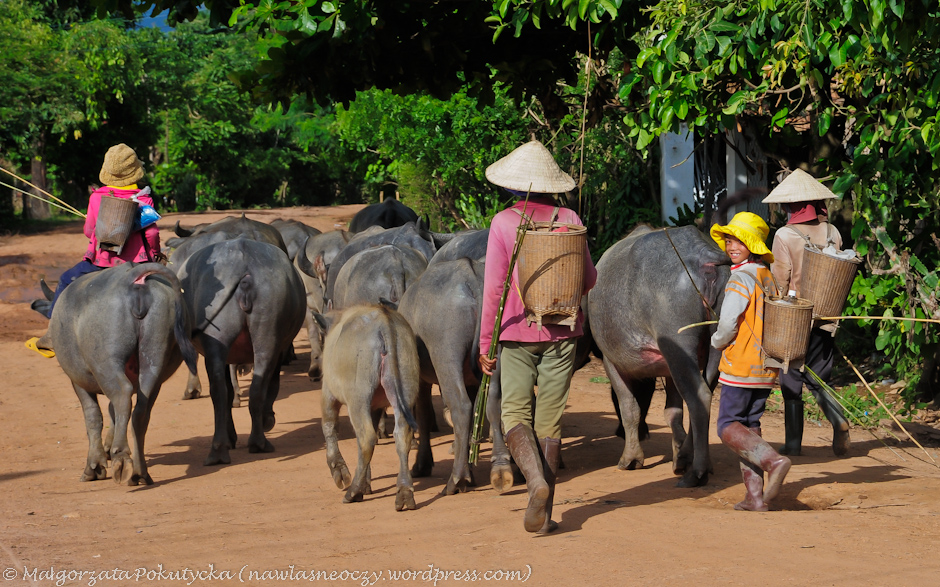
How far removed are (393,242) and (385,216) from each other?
3.02 metres

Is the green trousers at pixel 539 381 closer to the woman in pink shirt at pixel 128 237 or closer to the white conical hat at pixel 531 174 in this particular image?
the white conical hat at pixel 531 174

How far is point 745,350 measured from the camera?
593 cm

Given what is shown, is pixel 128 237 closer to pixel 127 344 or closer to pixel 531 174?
pixel 127 344

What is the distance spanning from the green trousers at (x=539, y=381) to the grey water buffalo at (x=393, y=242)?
11.5 feet

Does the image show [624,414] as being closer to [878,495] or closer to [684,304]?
[684,304]

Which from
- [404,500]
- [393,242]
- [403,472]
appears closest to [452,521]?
[404,500]

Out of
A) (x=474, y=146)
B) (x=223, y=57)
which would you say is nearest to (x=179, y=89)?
(x=223, y=57)

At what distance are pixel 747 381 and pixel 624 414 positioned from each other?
1.67 metres

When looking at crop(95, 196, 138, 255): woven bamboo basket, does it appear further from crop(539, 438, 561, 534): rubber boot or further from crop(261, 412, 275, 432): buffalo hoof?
crop(539, 438, 561, 534): rubber boot

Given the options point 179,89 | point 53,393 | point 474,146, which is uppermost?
point 179,89

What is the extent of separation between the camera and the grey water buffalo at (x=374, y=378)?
254 inches

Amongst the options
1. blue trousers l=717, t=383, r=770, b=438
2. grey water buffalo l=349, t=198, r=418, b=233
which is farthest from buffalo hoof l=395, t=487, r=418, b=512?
grey water buffalo l=349, t=198, r=418, b=233

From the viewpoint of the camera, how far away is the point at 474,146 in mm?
16062

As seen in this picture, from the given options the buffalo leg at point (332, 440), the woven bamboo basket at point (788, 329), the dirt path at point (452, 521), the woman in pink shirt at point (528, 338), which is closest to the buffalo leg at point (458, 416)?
the dirt path at point (452, 521)
